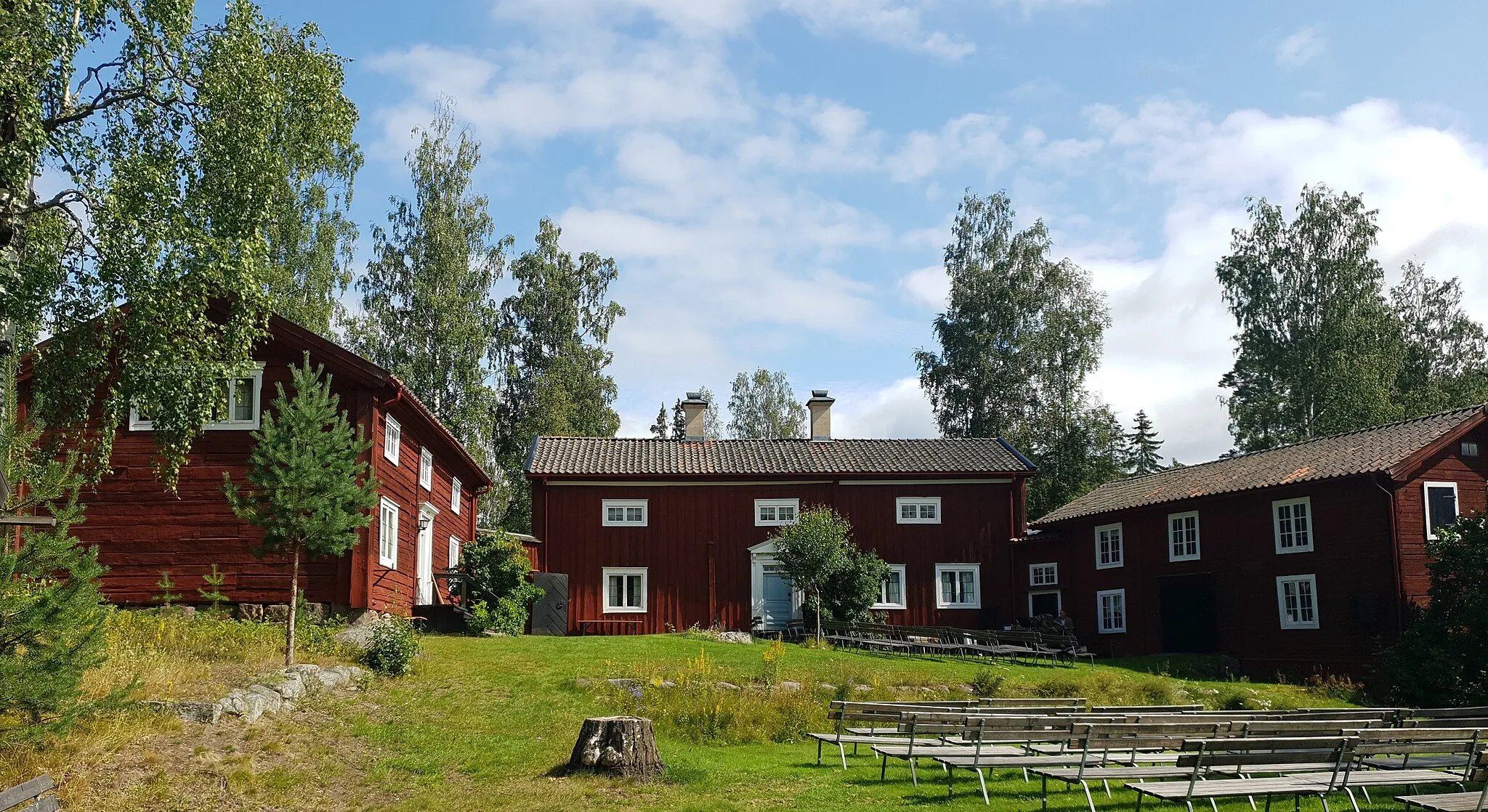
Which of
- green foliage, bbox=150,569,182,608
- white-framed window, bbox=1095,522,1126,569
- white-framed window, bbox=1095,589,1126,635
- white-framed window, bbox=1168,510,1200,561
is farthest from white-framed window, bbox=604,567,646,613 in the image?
white-framed window, bbox=1168,510,1200,561

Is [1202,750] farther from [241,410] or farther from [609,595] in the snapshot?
[609,595]

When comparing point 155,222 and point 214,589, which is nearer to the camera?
point 155,222

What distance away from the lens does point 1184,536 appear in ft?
97.6

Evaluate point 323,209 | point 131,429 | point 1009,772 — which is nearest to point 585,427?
point 323,209

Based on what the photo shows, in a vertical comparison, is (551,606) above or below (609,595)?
below

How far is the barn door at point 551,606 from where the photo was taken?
28375 millimetres

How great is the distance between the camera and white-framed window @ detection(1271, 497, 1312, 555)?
2630cm

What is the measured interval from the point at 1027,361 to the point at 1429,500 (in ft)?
64.3

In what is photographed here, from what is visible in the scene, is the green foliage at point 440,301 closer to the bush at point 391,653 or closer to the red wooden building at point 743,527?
the red wooden building at point 743,527

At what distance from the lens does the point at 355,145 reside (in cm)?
3312

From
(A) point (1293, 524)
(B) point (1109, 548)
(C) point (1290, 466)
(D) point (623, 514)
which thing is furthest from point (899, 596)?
(C) point (1290, 466)

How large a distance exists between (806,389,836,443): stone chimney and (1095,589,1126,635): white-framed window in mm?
9681

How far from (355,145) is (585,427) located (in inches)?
563

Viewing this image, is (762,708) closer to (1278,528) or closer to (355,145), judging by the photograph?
(1278,528)
